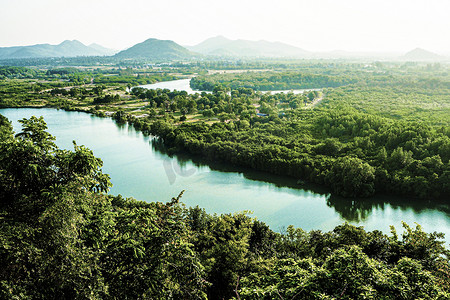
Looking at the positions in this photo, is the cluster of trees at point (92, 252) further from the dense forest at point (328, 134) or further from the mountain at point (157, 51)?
the mountain at point (157, 51)

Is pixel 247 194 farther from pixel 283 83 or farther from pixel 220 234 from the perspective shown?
pixel 283 83

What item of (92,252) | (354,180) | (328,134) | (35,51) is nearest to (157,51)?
(35,51)

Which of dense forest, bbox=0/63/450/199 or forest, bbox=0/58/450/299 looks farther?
dense forest, bbox=0/63/450/199

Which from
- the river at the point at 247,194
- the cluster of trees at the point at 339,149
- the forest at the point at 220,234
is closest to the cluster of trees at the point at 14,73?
the river at the point at 247,194

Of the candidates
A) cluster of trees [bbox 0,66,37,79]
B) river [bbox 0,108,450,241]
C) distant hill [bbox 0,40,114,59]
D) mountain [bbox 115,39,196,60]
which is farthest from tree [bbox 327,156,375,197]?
distant hill [bbox 0,40,114,59]

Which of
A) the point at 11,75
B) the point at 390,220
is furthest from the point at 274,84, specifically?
the point at 11,75

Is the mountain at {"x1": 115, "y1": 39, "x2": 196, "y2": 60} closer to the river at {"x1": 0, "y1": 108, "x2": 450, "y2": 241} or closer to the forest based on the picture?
the river at {"x1": 0, "y1": 108, "x2": 450, "y2": 241}
